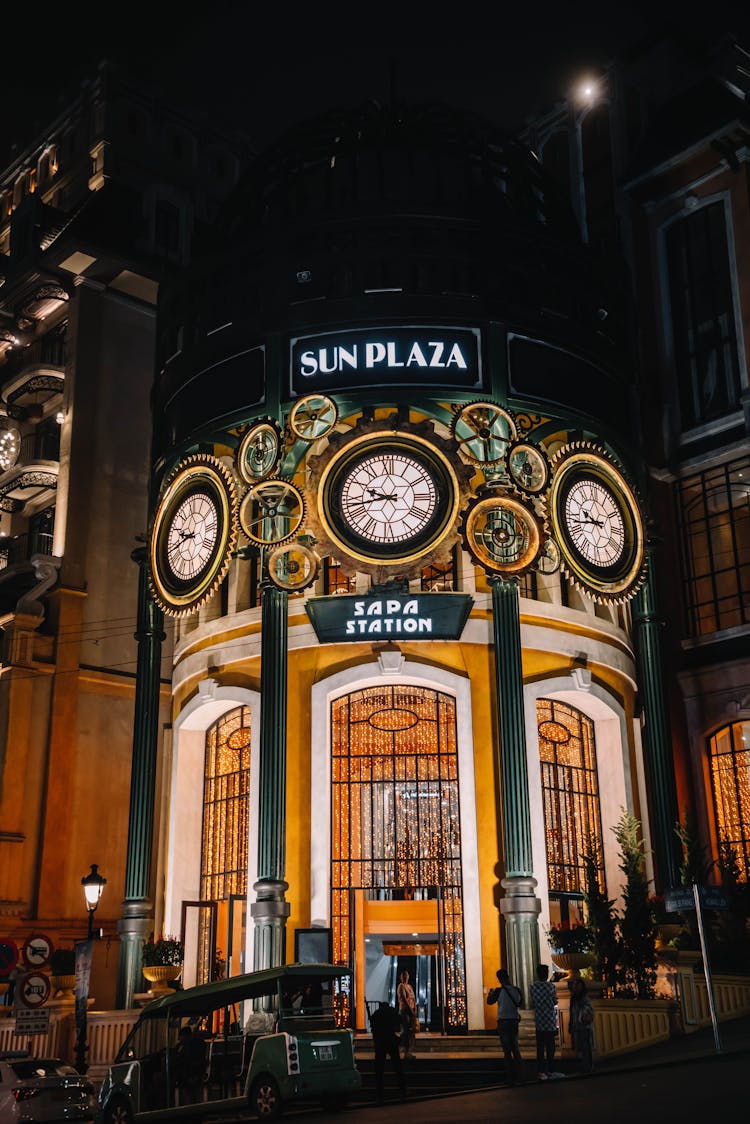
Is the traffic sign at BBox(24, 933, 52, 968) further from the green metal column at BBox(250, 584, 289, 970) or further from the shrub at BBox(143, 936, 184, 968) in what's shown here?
the shrub at BBox(143, 936, 184, 968)

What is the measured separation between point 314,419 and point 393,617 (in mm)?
5383

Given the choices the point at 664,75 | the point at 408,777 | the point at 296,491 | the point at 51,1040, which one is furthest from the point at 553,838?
the point at 664,75

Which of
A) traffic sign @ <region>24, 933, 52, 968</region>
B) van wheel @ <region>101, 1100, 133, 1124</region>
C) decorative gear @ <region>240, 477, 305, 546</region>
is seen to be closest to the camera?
van wheel @ <region>101, 1100, 133, 1124</region>

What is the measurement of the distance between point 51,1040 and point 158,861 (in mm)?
8305

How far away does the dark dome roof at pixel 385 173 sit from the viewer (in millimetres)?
34031

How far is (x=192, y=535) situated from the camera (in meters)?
Answer: 33.6

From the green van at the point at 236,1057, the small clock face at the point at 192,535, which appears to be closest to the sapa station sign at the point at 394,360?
the small clock face at the point at 192,535

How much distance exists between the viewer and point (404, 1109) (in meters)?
19.6

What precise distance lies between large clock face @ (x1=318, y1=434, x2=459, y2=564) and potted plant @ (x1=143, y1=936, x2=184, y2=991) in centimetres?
1040

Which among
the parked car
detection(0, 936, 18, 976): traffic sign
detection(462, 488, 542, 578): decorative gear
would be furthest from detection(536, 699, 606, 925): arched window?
detection(0, 936, 18, 976): traffic sign

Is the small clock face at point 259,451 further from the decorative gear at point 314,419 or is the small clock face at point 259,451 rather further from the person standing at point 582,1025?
the person standing at point 582,1025

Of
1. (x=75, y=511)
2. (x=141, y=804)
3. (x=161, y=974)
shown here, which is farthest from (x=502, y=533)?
(x=75, y=511)

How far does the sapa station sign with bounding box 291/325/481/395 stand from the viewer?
32.0 meters

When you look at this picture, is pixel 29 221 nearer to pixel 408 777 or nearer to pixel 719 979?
pixel 408 777
